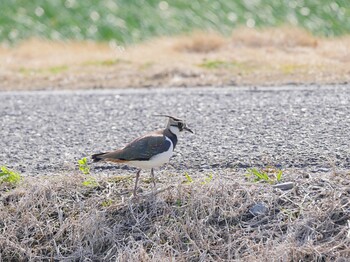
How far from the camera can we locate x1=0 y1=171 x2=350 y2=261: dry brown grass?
8.34m

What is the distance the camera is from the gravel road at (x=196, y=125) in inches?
389

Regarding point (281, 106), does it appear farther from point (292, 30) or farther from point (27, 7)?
point (27, 7)

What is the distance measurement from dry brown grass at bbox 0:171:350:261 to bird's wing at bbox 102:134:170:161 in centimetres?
44

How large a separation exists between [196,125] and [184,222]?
331cm

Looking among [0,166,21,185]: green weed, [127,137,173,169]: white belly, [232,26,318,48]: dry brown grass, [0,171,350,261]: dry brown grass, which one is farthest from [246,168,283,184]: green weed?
[232,26,318,48]: dry brown grass

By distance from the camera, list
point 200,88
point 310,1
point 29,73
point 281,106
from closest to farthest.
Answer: point 281,106, point 200,88, point 29,73, point 310,1

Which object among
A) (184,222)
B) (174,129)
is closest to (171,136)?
(174,129)

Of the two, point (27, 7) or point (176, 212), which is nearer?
point (176, 212)

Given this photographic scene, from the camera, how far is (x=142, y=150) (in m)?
8.63

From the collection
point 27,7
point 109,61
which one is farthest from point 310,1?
point 109,61

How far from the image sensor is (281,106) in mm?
12539

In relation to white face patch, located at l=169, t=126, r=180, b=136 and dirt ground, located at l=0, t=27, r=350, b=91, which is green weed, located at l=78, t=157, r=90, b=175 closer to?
white face patch, located at l=169, t=126, r=180, b=136

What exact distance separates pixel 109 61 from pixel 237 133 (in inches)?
295

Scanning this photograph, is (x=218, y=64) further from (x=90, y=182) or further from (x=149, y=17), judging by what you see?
(x=149, y=17)
